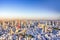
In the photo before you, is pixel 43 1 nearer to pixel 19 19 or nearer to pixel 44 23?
pixel 44 23

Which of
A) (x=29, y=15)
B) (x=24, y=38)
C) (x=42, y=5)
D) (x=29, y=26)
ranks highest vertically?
(x=42, y=5)

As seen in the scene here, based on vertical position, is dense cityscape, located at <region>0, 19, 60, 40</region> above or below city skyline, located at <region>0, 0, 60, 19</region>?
below

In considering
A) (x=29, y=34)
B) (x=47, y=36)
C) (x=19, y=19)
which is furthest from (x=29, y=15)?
(x=47, y=36)

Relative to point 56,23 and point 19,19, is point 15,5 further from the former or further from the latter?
point 56,23

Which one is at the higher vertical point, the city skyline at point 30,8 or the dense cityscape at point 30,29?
the city skyline at point 30,8

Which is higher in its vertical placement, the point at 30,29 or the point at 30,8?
the point at 30,8

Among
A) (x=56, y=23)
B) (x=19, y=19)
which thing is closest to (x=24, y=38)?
(x=19, y=19)

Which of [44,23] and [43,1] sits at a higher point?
[43,1]
